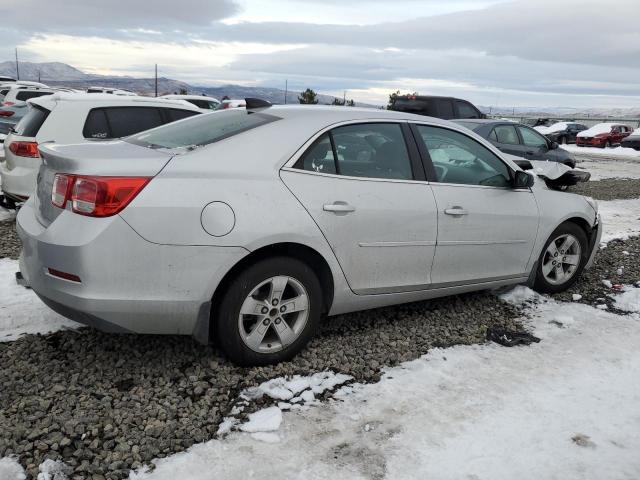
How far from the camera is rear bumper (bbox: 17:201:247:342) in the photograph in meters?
2.87

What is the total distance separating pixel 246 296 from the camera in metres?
3.20

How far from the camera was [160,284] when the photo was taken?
2.99 meters

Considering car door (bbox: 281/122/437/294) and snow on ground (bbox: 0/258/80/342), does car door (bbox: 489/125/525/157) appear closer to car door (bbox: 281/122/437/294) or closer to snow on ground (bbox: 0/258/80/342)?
car door (bbox: 281/122/437/294)

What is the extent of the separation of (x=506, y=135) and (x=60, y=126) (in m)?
8.58

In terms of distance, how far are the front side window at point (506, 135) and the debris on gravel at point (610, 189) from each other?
1.71 meters

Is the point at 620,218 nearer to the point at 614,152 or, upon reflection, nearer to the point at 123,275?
the point at 123,275

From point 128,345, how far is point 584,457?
8.88 ft

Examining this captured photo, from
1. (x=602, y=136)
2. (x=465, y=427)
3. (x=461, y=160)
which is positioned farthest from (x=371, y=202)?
(x=602, y=136)

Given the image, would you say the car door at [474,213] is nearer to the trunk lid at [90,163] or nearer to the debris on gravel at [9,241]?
the trunk lid at [90,163]

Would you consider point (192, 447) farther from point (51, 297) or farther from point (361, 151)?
point (361, 151)

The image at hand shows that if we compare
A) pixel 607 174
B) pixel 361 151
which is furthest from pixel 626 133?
pixel 361 151

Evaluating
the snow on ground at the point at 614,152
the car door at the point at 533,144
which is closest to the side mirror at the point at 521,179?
the car door at the point at 533,144

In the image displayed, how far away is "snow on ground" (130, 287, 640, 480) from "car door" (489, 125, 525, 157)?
807 centimetres

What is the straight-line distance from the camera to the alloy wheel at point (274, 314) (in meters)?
3.28
